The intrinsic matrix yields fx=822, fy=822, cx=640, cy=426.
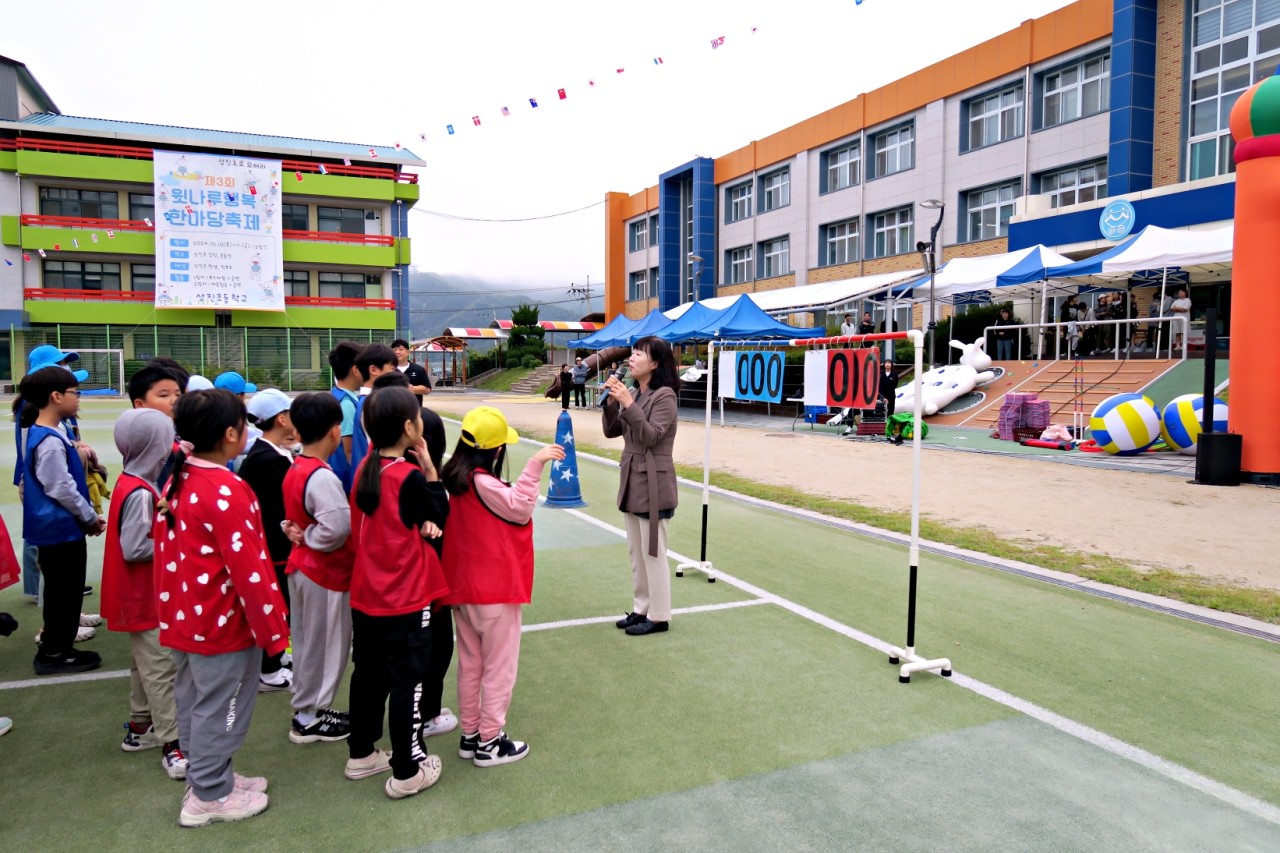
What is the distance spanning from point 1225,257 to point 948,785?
1738 centimetres

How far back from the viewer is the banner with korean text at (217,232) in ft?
123

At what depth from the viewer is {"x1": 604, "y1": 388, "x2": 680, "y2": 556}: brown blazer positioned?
467 centimetres

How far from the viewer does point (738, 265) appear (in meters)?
42.9

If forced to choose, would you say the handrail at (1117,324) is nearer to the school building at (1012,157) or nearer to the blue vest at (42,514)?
the school building at (1012,157)

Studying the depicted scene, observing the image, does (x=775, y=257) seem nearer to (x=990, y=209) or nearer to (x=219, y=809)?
(x=990, y=209)

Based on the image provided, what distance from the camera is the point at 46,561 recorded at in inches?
161

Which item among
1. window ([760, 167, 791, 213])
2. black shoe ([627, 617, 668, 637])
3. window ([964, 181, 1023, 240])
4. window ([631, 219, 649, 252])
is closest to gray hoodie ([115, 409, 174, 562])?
black shoe ([627, 617, 668, 637])

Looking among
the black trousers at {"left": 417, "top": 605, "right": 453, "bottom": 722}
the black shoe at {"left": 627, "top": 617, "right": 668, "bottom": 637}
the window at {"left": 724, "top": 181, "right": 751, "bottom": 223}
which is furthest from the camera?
the window at {"left": 724, "top": 181, "right": 751, "bottom": 223}

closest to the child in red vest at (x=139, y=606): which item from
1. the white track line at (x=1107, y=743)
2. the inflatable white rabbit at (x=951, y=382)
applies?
the white track line at (x=1107, y=743)

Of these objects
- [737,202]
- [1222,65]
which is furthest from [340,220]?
[1222,65]

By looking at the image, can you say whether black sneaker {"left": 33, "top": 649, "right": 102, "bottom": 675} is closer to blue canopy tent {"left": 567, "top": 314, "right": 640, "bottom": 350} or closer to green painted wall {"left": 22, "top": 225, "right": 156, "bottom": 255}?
blue canopy tent {"left": 567, "top": 314, "right": 640, "bottom": 350}

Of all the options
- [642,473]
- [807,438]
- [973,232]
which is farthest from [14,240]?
[642,473]

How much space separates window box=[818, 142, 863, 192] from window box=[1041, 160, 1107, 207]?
331 inches

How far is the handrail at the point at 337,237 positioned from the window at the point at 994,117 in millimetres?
28775
